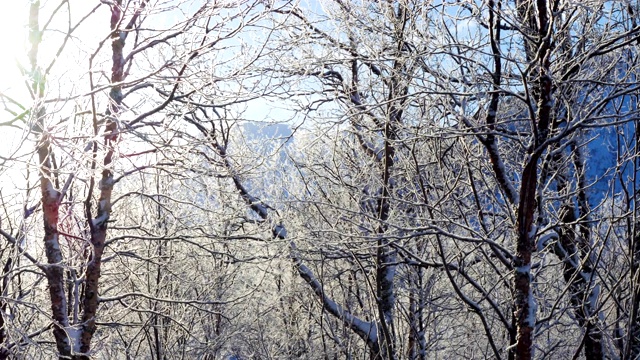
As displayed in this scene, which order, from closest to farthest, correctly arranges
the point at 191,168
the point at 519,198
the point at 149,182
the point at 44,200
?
the point at 519,198
the point at 44,200
the point at 191,168
the point at 149,182

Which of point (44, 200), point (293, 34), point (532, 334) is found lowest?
point (532, 334)

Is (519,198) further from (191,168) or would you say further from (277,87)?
(191,168)

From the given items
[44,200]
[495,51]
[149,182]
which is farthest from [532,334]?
[149,182]

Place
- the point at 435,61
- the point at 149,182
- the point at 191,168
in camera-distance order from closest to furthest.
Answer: the point at 435,61
the point at 191,168
the point at 149,182

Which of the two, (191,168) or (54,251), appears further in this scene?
(191,168)

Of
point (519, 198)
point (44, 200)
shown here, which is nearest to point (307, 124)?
point (44, 200)

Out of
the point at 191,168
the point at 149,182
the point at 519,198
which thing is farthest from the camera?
the point at 149,182

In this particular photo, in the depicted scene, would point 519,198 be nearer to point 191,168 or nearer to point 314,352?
point 191,168

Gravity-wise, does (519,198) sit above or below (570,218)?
below

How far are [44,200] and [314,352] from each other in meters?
8.99

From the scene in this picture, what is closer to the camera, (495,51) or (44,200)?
(495,51)

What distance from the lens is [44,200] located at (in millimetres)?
5062

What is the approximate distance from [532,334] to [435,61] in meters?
1.80

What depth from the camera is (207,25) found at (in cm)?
523
